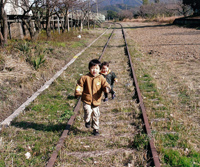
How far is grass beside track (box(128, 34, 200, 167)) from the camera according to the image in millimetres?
3455

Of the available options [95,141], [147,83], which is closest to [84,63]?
[147,83]

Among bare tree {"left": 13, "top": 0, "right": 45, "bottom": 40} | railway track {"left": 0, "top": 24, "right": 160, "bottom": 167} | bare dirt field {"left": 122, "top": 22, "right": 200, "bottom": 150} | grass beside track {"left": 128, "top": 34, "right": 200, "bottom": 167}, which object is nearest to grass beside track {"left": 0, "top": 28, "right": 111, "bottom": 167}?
railway track {"left": 0, "top": 24, "right": 160, "bottom": 167}

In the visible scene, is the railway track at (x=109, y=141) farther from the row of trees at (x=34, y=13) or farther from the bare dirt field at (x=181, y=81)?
the row of trees at (x=34, y=13)

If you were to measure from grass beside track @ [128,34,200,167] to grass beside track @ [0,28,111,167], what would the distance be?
1859 millimetres

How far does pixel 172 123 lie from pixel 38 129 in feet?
8.93

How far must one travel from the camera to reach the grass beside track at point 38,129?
3577 millimetres

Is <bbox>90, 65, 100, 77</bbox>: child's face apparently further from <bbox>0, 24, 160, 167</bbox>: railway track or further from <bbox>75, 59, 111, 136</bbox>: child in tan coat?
<bbox>0, 24, 160, 167</bbox>: railway track

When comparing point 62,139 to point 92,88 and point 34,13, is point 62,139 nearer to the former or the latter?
point 92,88

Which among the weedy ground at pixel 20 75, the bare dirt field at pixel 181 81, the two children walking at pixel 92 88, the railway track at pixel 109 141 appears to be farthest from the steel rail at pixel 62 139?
the bare dirt field at pixel 181 81

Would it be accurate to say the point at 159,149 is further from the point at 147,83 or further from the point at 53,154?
the point at 147,83

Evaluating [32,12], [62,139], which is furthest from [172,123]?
[32,12]

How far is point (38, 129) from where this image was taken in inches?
177

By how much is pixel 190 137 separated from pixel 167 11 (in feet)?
237

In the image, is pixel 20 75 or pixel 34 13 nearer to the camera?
pixel 20 75
